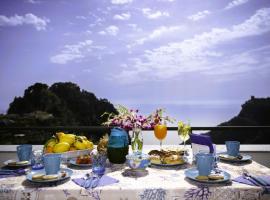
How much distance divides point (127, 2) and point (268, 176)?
1490 cm

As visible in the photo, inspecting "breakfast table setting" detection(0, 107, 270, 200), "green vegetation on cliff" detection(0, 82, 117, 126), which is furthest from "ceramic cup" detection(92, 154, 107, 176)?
"green vegetation on cliff" detection(0, 82, 117, 126)

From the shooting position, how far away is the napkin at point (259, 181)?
1.24m

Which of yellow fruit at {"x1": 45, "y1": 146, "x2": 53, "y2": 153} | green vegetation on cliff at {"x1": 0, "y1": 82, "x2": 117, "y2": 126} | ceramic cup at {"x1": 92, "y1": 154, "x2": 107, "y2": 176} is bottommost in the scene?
ceramic cup at {"x1": 92, "y1": 154, "x2": 107, "y2": 176}

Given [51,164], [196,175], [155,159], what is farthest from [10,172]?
[196,175]

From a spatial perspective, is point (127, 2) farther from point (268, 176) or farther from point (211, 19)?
point (268, 176)

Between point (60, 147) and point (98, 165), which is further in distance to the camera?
point (60, 147)

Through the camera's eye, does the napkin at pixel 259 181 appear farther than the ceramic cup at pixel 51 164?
No

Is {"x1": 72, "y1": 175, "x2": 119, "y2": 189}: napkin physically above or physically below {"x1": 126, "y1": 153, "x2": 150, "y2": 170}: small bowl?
below

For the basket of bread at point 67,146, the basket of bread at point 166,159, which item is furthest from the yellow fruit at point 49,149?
the basket of bread at point 166,159

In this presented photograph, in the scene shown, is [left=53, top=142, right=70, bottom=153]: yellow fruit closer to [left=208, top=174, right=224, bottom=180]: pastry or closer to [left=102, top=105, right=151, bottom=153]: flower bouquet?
[left=102, top=105, right=151, bottom=153]: flower bouquet

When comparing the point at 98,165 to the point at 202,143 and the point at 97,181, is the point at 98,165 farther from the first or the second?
the point at 202,143

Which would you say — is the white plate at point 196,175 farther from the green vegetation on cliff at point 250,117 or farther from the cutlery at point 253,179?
the green vegetation on cliff at point 250,117

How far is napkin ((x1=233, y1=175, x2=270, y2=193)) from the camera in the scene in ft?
4.05

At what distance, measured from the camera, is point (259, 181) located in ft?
4.22
